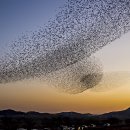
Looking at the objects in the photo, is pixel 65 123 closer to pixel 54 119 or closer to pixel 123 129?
pixel 54 119

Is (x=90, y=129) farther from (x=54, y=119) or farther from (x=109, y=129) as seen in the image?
(x=54, y=119)

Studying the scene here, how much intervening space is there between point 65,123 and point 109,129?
115m

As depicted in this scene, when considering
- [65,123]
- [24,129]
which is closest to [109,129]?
[24,129]

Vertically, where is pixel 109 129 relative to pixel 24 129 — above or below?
below

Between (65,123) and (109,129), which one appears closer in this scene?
(109,129)

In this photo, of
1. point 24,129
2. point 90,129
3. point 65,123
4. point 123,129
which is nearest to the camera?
point 123,129

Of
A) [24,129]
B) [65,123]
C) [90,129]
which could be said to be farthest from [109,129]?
[65,123]

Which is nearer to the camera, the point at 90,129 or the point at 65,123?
the point at 90,129

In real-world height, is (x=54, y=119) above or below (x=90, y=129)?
above

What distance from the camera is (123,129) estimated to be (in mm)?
60094

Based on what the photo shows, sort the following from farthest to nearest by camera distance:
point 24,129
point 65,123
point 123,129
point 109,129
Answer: point 65,123 → point 24,129 → point 109,129 → point 123,129

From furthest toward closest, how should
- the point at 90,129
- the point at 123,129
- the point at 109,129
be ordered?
1. the point at 90,129
2. the point at 109,129
3. the point at 123,129

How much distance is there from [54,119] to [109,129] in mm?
119136

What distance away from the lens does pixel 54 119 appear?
602ft
